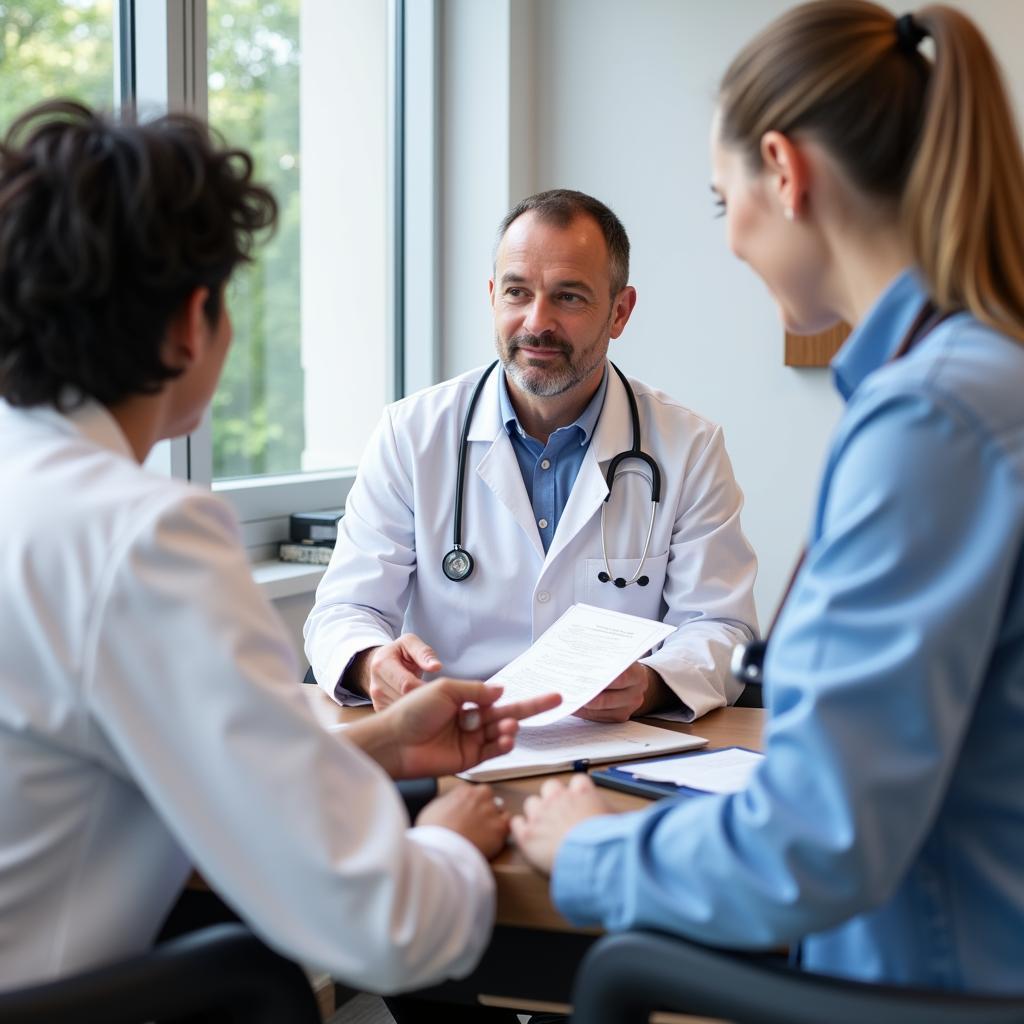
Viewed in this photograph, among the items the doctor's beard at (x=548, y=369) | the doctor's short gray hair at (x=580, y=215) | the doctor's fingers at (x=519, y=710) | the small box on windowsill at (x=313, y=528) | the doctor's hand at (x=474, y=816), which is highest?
the doctor's short gray hair at (x=580, y=215)

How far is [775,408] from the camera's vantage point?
11.1 feet

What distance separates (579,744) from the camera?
4.93 ft

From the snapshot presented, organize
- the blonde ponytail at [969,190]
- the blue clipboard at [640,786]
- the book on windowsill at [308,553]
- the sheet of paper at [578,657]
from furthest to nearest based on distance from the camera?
1. the book on windowsill at [308,553]
2. the sheet of paper at [578,657]
3. the blue clipboard at [640,786]
4. the blonde ponytail at [969,190]

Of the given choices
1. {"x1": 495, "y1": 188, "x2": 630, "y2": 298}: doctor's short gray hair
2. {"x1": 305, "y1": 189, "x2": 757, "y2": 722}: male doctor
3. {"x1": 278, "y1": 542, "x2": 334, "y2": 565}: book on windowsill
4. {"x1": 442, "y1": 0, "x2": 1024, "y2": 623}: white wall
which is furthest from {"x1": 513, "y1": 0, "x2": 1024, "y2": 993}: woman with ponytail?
{"x1": 442, "y1": 0, "x2": 1024, "y2": 623}: white wall

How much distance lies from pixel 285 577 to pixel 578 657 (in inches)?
45.6

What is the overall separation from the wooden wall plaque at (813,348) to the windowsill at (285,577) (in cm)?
140

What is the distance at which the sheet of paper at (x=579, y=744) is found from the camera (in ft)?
4.59

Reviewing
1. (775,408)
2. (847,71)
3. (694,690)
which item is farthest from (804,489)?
(847,71)

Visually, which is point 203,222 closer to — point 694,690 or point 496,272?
point 694,690

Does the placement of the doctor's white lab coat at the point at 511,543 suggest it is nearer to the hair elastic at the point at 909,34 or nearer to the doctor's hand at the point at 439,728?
the doctor's hand at the point at 439,728

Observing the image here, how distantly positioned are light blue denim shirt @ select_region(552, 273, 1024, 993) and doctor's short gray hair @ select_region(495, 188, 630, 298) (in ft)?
4.52

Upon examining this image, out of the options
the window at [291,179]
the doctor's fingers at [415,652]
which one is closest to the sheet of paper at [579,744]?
the doctor's fingers at [415,652]

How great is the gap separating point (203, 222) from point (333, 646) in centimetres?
99

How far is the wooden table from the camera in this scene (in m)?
1.12
